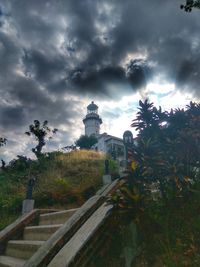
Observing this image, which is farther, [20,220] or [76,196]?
[76,196]

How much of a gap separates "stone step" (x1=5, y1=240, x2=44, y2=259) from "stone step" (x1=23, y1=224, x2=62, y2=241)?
296 millimetres

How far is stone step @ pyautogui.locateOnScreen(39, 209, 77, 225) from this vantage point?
635 cm

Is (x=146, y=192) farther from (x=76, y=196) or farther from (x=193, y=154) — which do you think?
(x=76, y=196)

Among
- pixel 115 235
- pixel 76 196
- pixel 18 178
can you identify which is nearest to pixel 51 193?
pixel 76 196

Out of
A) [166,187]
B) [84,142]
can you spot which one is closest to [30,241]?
[166,187]

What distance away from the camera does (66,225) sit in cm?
514

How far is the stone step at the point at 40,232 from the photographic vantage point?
5926 mm

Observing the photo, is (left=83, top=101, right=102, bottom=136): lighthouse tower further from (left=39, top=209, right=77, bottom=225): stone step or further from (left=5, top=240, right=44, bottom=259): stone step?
(left=5, top=240, right=44, bottom=259): stone step

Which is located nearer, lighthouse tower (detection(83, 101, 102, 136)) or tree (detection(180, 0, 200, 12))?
tree (detection(180, 0, 200, 12))

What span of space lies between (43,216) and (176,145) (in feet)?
14.3

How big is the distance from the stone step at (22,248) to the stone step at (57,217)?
90cm

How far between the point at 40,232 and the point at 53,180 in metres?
6.40

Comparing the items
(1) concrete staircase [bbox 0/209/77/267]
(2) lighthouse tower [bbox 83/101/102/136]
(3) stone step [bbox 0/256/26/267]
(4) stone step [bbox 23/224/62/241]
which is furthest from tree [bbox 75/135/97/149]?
(3) stone step [bbox 0/256/26/267]

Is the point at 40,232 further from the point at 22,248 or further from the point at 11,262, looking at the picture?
the point at 11,262
